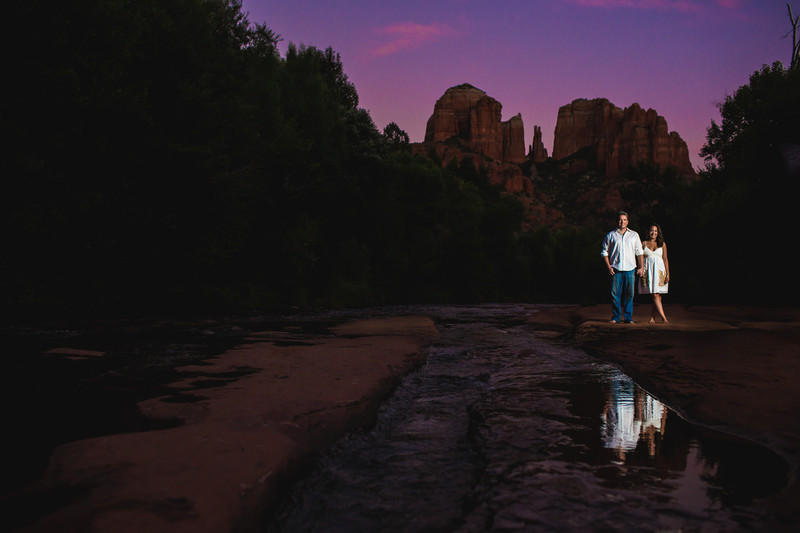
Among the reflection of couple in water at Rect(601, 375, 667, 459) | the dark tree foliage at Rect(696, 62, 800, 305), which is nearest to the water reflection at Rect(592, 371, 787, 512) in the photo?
the reflection of couple in water at Rect(601, 375, 667, 459)

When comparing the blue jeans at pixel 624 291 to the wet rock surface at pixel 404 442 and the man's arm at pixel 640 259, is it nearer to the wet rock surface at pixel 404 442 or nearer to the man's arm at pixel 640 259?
the man's arm at pixel 640 259

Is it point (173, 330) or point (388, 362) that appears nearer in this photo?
point (388, 362)

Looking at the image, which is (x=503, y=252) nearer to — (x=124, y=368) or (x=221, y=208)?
(x=221, y=208)

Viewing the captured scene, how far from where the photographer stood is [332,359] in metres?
6.54

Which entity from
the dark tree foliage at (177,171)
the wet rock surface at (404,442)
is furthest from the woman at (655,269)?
the dark tree foliage at (177,171)

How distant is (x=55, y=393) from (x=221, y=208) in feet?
55.8

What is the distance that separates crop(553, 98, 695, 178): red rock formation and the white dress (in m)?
131

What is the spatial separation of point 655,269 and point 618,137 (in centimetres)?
14893

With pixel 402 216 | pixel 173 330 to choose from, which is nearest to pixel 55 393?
pixel 173 330

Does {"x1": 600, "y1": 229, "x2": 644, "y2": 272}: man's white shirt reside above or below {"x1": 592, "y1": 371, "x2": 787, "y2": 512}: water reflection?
above

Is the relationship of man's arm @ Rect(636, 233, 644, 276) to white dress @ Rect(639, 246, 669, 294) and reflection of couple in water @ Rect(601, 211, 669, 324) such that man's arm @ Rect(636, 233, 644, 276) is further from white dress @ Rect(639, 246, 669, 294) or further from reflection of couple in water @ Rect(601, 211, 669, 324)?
white dress @ Rect(639, 246, 669, 294)

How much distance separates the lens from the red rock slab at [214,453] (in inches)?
86.9

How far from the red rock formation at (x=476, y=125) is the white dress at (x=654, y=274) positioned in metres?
154

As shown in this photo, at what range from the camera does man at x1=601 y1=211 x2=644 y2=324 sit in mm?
10602
